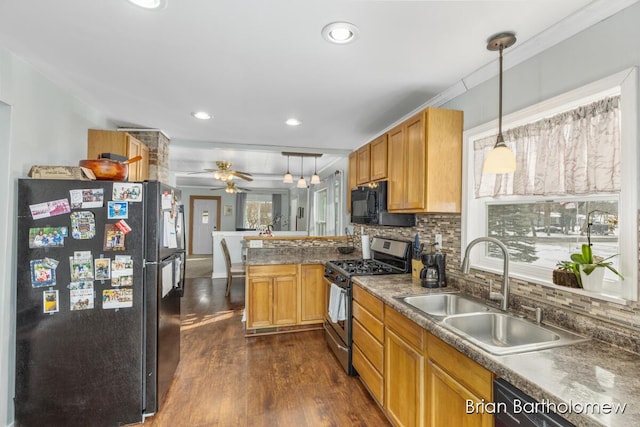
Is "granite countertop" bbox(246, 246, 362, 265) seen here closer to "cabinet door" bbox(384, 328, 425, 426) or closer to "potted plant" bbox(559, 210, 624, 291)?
"cabinet door" bbox(384, 328, 425, 426)

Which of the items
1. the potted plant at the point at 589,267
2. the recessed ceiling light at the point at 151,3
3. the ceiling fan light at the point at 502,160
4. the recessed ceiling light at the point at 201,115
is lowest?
the potted plant at the point at 589,267

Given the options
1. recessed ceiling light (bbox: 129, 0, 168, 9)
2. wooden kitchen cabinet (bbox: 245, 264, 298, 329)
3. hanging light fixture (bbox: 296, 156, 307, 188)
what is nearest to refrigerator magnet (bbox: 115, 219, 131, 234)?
recessed ceiling light (bbox: 129, 0, 168, 9)

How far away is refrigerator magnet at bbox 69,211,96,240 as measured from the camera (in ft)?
6.11

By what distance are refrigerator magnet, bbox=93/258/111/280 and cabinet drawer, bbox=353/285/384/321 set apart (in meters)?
1.74

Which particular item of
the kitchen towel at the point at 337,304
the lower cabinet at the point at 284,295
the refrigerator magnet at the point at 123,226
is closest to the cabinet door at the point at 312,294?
the lower cabinet at the point at 284,295

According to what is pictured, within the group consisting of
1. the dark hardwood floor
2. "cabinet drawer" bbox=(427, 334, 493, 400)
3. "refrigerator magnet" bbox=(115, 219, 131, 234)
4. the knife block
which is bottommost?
the dark hardwood floor

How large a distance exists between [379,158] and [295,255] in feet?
5.50

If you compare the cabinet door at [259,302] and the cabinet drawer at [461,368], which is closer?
the cabinet drawer at [461,368]

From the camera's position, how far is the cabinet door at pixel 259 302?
11.0ft

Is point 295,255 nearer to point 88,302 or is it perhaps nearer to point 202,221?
point 88,302

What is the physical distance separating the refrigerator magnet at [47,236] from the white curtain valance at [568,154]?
2.72 meters

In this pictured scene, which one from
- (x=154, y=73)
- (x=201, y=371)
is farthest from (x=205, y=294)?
(x=154, y=73)

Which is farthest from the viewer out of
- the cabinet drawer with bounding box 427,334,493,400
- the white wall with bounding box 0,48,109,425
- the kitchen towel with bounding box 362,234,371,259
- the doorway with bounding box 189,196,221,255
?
the doorway with bounding box 189,196,221,255

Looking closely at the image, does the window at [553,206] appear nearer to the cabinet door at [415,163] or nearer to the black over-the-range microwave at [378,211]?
the cabinet door at [415,163]
